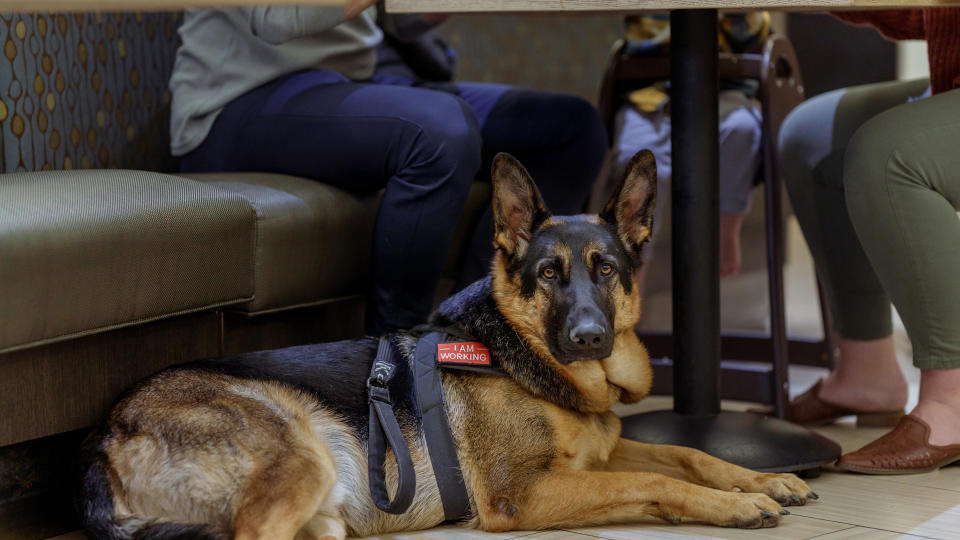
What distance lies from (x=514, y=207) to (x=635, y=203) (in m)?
0.27

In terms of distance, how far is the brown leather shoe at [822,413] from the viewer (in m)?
2.96

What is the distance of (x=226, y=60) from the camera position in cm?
281

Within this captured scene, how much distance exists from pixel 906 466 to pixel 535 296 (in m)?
0.97

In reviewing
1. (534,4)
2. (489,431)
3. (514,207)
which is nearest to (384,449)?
(489,431)

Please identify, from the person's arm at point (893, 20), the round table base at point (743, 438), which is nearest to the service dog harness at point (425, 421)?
the round table base at point (743, 438)

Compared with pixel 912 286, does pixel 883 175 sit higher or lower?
higher

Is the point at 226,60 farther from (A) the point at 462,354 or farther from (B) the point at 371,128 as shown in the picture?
(A) the point at 462,354

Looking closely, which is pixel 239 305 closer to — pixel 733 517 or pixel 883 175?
pixel 733 517

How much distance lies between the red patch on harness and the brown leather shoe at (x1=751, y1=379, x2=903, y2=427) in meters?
1.21

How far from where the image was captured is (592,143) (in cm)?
310

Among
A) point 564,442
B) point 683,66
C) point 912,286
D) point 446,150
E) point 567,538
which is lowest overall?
point 567,538

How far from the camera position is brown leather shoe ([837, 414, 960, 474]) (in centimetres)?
246

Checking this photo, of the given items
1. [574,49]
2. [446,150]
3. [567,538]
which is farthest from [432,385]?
[574,49]

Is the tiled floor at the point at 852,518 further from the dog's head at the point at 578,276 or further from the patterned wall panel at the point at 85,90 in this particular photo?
the patterned wall panel at the point at 85,90
